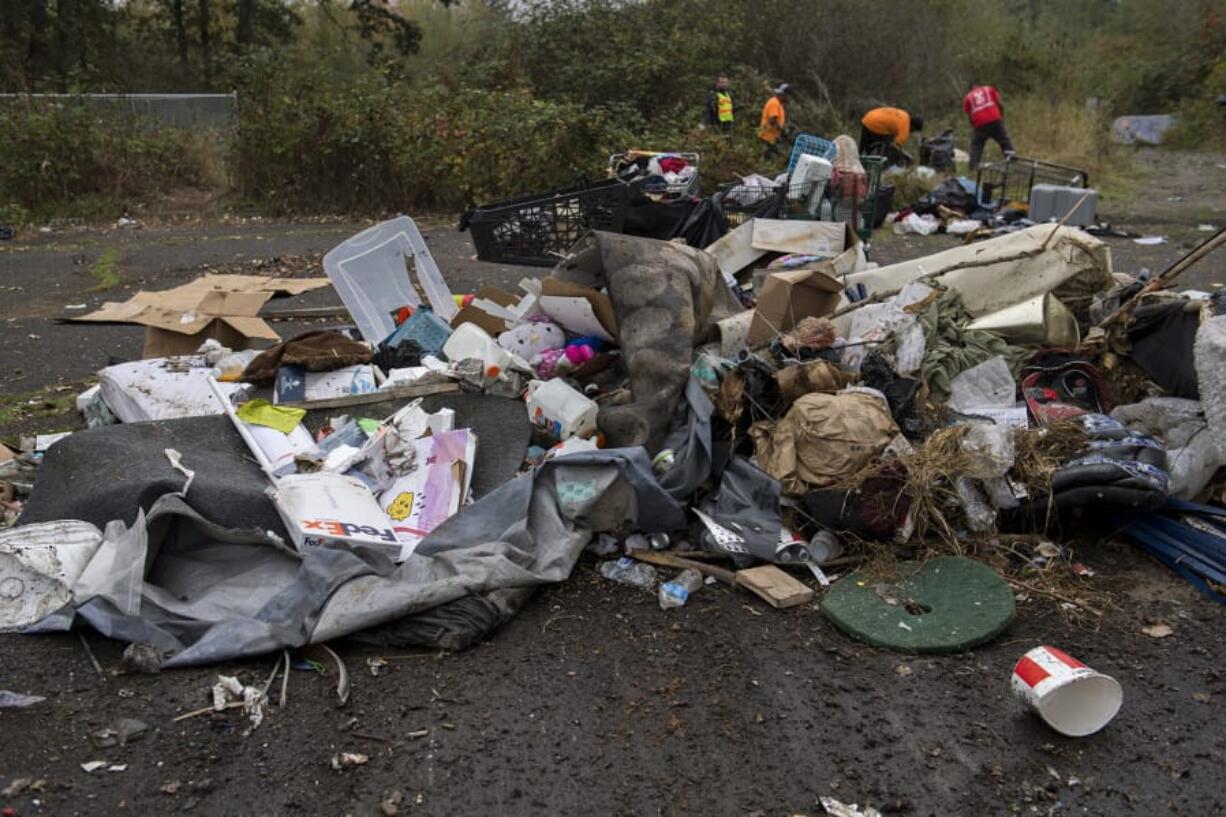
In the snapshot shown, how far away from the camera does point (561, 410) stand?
3.94m

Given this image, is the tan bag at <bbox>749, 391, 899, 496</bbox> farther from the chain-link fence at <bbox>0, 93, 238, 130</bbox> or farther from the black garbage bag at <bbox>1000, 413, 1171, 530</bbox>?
the chain-link fence at <bbox>0, 93, 238, 130</bbox>

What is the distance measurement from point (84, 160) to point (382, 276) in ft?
28.6

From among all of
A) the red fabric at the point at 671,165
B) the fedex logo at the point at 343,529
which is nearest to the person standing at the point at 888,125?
the red fabric at the point at 671,165

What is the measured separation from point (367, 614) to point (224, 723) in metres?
0.48

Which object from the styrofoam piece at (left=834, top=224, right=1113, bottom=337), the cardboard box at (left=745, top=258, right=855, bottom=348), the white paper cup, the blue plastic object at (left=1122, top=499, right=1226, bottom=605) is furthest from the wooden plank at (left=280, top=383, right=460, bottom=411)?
the blue plastic object at (left=1122, top=499, right=1226, bottom=605)

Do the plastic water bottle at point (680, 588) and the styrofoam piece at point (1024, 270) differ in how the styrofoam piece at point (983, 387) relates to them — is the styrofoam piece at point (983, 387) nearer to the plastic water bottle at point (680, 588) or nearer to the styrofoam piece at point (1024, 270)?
the styrofoam piece at point (1024, 270)

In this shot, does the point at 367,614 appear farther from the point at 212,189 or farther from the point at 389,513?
the point at 212,189

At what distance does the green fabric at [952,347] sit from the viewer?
4.01 meters

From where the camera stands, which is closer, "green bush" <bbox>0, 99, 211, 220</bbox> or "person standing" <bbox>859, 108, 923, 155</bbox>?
"person standing" <bbox>859, 108, 923, 155</bbox>

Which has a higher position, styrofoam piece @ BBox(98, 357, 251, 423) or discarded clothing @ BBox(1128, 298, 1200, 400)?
discarded clothing @ BBox(1128, 298, 1200, 400)

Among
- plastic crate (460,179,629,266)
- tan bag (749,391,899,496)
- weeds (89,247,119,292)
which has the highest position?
plastic crate (460,179,629,266)

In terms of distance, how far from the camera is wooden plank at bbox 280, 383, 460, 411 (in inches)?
162

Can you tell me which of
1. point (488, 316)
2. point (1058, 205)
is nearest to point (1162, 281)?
point (488, 316)

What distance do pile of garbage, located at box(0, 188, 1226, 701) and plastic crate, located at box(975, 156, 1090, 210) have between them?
5.66 m
